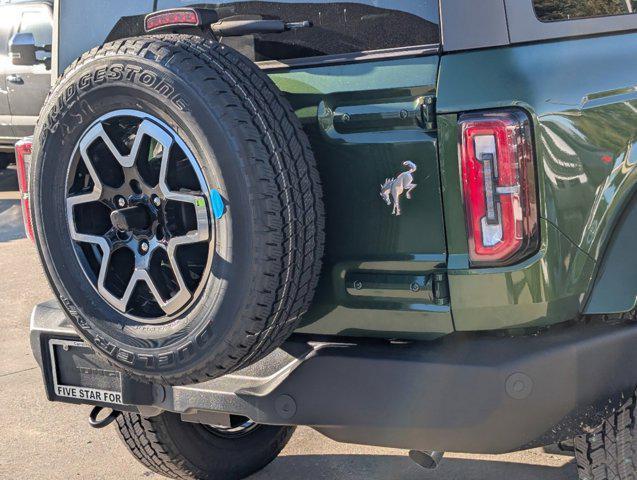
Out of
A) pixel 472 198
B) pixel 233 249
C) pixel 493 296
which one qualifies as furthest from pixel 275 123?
pixel 493 296

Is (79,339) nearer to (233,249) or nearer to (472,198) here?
(233,249)

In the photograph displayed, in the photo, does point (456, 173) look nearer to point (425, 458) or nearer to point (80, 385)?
point (425, 458)

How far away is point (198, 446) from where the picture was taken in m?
3.49

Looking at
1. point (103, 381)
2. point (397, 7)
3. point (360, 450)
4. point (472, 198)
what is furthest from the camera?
point (360, 450)

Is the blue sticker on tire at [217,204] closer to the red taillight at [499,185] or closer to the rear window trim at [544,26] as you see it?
the red taillight at [499,185]

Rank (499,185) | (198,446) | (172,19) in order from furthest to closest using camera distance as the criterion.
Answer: (198,446)
(172,19)
(499,185)

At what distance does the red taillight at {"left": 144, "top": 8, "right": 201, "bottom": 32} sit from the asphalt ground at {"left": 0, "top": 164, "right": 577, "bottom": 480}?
68.3 inches

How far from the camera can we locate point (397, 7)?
2.61 m

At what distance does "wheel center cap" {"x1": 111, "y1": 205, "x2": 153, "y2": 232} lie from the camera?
2605 mm

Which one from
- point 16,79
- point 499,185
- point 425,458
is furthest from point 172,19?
point 16,79

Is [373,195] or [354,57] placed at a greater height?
[354,57]

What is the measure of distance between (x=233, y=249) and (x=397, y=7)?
2.55ft

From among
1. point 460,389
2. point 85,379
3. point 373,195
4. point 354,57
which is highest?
point 354,57

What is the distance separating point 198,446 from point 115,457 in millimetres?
575
